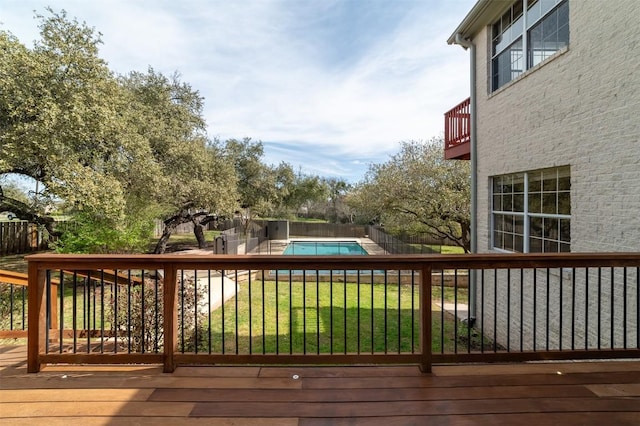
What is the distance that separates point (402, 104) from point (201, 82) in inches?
349

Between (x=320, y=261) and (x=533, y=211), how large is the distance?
4267mm

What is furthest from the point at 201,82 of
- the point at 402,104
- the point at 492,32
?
the point at 492,32

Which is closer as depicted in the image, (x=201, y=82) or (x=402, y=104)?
(x=402, y=104)

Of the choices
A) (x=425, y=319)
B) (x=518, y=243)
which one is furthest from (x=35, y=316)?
(x=518, y=243)

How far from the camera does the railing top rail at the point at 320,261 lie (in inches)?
95.0

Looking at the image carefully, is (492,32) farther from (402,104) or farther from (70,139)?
(70,139)

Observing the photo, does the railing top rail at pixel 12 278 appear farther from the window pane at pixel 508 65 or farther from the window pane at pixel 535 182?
the window pane at pixel 508 65

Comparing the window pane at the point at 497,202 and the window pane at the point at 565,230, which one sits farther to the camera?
the window pane at the point at 497,202

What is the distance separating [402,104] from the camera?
12883 millimetres

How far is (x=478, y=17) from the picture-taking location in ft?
19.4

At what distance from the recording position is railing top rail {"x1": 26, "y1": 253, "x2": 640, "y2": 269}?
7.91 feet

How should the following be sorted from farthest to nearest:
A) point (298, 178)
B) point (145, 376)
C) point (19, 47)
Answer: point (298, 178)
point (19, 47)
point (145, 376)

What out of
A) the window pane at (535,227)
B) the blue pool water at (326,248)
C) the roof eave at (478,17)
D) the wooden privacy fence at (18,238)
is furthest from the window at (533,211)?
the wooden privacy fence at (18,238)

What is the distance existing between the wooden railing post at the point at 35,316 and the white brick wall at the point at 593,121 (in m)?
5.50
